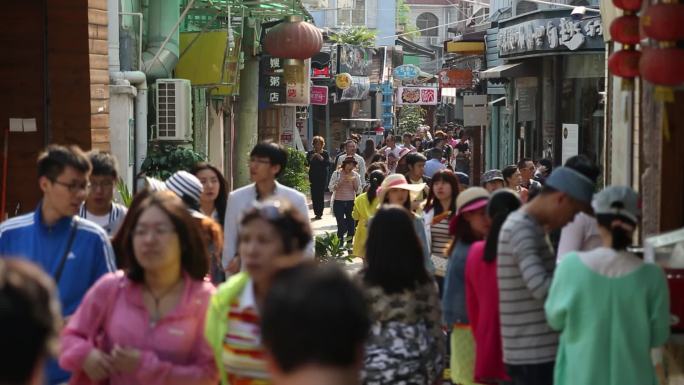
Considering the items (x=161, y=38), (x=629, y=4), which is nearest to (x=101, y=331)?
(x=629, y=4)

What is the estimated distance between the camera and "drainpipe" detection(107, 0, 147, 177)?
573 inches

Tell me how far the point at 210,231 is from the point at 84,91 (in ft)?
14.8

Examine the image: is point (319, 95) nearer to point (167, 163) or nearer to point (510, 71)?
point (510, 71)

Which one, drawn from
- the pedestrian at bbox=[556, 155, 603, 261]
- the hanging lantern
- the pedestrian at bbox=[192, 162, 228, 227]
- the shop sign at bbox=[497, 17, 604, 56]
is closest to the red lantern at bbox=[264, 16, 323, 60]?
the hanging lantern

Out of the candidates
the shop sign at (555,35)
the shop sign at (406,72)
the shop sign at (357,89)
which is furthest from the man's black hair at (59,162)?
the shop sign at (406,72)

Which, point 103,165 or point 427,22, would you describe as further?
point 427,22

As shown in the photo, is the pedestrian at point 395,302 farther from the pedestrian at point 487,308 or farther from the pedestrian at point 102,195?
the pedestrian at point 102,195

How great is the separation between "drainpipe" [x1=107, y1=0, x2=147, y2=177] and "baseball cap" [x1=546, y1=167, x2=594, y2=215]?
7.86m

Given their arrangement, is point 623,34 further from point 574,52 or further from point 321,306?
point 574,52

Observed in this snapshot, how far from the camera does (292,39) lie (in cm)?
2531

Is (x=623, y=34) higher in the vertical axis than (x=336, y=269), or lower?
higher

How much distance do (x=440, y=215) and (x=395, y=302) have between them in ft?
14.9

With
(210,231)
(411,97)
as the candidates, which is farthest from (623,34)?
(411,97)

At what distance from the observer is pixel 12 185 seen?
11812 mm
